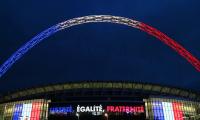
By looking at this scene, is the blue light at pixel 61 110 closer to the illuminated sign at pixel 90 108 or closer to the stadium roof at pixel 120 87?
the illuminated sign at pixel 90 108

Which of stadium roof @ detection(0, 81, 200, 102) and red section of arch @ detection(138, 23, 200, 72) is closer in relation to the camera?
red section of arch @ detection(138, 23, 200, 72)

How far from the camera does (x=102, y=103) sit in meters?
81.7

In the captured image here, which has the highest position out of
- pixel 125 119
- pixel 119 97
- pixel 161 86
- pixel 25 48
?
pixel 25 48

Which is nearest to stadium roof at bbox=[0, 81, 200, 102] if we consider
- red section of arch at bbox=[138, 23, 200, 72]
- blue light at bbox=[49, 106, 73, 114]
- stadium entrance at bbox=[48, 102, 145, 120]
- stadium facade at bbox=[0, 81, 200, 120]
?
stadium facade at bbox=[0, 81, 200, 120]

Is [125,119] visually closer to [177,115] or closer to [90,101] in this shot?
[90,101]

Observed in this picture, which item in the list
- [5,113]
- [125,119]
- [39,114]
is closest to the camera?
[125,119]

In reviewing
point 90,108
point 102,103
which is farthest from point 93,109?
point 102,103

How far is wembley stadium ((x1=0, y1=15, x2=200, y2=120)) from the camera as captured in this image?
8019 centimetres

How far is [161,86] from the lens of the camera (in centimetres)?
9612

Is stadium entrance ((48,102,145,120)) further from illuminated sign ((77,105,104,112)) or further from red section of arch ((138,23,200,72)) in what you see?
red section of arch ((138,23,200,72))

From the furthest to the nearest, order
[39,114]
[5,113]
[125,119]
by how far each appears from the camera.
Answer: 1. [5,113]
2. [39,114]
3. [125,119]

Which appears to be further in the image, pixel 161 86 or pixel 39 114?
pixel 161 86

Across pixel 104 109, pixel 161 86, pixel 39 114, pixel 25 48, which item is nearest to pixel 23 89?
pixel 39 114

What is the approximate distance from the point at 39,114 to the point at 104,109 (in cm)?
1932
